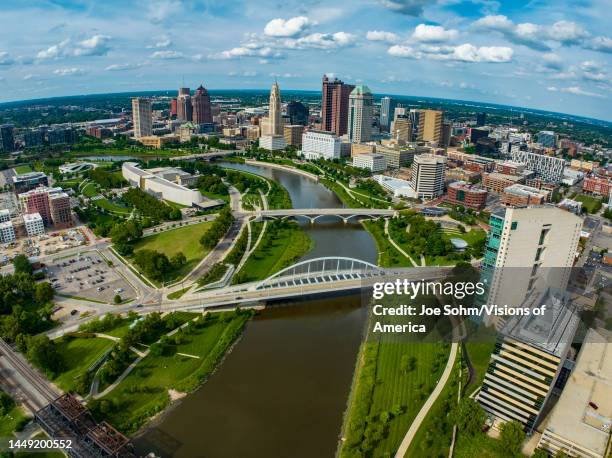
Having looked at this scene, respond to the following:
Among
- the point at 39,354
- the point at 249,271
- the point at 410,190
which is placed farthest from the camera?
the point at 410,190

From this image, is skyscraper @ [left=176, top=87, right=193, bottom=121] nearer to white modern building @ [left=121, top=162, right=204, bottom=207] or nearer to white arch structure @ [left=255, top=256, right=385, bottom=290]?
white modern building @ [left=121, top=162, right=204, bottom=207]

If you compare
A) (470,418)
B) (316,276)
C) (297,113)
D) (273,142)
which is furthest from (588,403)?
(297,113)

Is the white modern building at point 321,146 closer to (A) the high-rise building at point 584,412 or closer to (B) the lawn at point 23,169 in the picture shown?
(B) the lawn at point 23,169

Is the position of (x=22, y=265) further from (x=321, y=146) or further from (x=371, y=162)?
(x=321, y=146)

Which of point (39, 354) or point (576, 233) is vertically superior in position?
point (576, 233)

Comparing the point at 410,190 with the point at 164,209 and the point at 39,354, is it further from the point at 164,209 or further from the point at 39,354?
the point at 39,354

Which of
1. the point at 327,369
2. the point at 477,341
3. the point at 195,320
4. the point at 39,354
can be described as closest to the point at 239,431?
the point at 327,369

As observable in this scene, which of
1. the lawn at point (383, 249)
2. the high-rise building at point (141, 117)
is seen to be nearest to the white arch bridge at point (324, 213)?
the lawn at point (383, 249)

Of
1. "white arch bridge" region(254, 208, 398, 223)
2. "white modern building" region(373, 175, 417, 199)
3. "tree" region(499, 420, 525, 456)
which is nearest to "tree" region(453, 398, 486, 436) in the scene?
"tree" region(499, 420, 525, 456)
